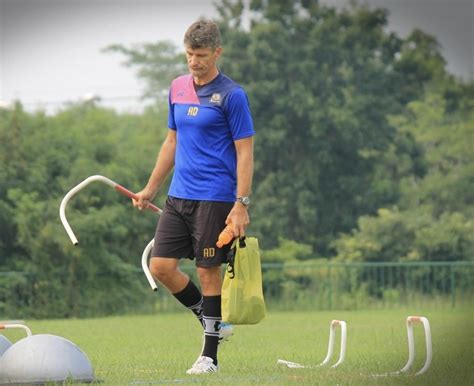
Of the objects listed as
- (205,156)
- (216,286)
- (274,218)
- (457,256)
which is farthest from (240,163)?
(274,218)

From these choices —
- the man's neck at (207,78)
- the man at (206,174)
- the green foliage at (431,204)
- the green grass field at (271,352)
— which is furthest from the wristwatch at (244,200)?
the green foliage at (431,204)

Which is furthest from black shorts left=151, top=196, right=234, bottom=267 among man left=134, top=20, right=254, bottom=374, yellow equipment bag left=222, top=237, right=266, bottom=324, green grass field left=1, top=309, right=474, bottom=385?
green grass field left=1, top=309, right=474, bottom=385

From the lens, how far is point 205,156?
861cm

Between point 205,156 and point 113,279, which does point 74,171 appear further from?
point 205,156

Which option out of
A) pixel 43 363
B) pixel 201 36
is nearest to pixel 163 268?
pixel 201 36

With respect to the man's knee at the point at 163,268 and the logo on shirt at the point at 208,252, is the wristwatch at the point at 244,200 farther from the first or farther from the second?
the man's knee at the point at 163,268

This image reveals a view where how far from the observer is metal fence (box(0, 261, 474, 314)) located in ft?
88.7

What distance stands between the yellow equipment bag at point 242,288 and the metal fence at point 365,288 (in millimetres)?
18197

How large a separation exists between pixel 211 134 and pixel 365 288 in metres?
19.4

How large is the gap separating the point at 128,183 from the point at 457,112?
37.0 feet

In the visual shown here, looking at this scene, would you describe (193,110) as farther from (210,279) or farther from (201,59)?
(210,279)

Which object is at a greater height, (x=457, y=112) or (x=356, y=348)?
(x=457, y=112)

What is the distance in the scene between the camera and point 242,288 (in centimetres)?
852

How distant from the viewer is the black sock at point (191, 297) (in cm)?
909
